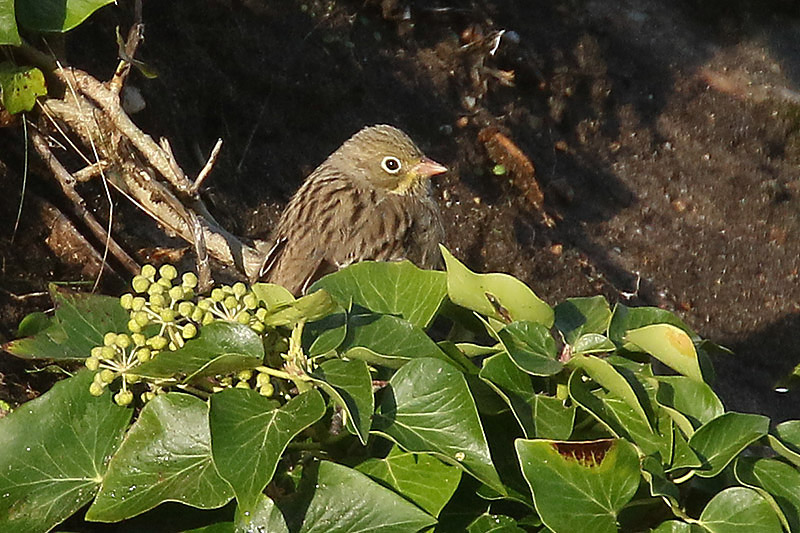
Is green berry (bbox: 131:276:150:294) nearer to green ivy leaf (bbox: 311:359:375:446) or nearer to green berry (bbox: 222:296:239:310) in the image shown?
green berry (bbox: 222:296:239:310)

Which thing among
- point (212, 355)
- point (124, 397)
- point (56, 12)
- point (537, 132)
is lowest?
point (537, 132)

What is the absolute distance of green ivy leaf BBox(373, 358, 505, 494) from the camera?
161 centimetres

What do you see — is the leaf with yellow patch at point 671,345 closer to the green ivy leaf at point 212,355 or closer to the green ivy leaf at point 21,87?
the green ivy leaf at point 212,355

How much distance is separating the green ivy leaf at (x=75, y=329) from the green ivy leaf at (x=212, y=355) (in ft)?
0.76

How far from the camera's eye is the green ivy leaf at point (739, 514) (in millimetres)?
1604

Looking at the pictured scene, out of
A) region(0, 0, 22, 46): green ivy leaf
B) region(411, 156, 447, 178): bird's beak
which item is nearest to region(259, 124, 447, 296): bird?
region(411, 156, 447, 178): bird's beak

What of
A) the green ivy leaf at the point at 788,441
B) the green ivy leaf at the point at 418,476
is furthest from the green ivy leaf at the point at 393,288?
the green ivy leaf at the point at 788,441

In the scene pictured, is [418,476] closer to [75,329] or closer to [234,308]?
[234,308]

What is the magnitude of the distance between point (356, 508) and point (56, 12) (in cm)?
231

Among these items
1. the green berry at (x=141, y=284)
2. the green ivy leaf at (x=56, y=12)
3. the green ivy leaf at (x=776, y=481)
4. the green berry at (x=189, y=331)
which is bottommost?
the green ivy leaf at (x=776, y=481)

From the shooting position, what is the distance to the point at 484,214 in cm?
567

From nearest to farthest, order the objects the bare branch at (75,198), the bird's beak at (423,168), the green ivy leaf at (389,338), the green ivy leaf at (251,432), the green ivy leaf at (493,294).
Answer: the green ivy leaf at (251,432) < the green ivy leaf at (389,338) < the green ivy leaf at (493,294) < the bare branch at (75,198) < the bird's beak at (423,168)

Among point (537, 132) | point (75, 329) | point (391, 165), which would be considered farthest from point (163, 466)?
point (537, 132)

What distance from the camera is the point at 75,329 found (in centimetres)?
180
